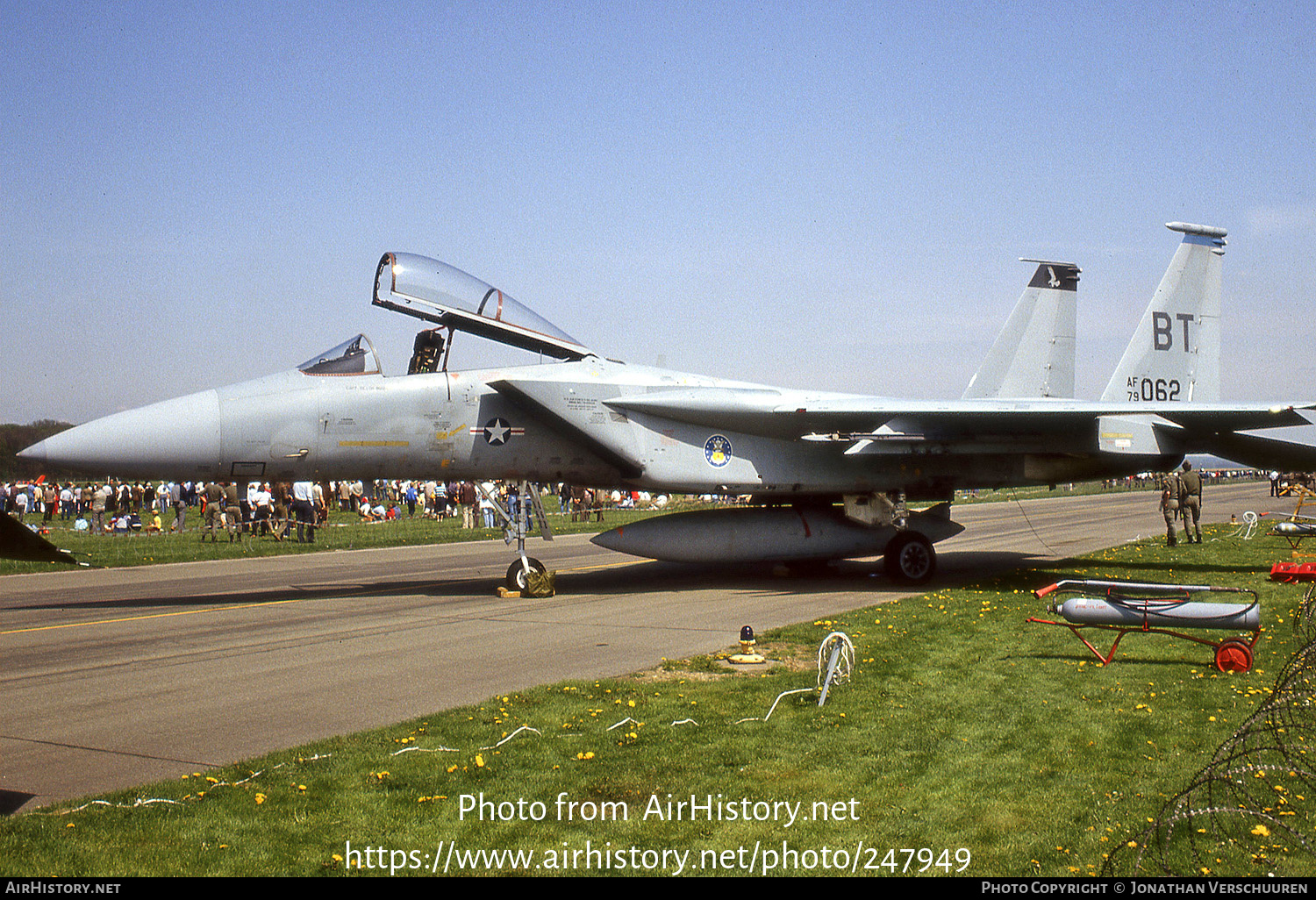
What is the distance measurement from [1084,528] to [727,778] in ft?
87.2

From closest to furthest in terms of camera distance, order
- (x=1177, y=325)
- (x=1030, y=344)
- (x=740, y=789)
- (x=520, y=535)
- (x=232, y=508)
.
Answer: (x=740, y=789) < (x=520, y=535) < (x=1177, y=325) < (x=1030, y=344) < (x=232, y=508)

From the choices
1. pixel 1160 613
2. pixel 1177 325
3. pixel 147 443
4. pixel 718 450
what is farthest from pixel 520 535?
pixel 1177 325

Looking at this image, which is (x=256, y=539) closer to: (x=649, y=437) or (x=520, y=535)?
(x=520, y=535)

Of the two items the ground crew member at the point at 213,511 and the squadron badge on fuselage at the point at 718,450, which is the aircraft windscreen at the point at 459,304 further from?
the ground crew member at the point at 213,511

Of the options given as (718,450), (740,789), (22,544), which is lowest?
(740,789)

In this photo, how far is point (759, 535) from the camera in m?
14.9

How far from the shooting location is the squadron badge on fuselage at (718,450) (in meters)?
14.2

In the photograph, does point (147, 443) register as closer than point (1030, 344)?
Yes

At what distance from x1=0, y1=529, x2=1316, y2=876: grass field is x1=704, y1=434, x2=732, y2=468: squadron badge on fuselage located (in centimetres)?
634

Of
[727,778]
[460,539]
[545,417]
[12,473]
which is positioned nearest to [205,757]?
[727,778]

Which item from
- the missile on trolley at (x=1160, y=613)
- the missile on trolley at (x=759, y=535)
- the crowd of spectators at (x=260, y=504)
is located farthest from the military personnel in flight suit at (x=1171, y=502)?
the missile on trolley at (x=1160, y=613)

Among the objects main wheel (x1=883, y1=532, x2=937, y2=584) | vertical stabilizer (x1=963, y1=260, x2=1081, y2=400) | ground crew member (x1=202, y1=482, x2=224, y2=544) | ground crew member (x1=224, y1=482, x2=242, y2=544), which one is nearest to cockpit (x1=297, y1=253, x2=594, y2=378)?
main wheel (x1=883, y1=532, x2=937, y2=584)

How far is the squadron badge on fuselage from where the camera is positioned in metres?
14.2

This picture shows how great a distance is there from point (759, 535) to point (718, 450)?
1.60 meters
